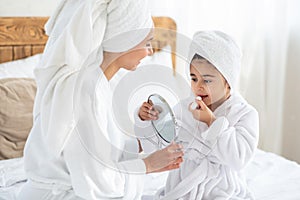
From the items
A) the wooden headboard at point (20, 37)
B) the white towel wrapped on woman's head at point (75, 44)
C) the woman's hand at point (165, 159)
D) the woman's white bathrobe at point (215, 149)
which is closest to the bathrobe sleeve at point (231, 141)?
the woman's white bathrobe at point (215, 149)

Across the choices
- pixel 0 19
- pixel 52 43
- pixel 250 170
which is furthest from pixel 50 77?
pixel 0 19

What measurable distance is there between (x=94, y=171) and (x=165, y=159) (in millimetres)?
190

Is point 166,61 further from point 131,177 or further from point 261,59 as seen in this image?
point 261,59

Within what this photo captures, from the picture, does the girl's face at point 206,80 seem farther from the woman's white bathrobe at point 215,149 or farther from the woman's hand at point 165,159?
the woman's hand at point 165,159

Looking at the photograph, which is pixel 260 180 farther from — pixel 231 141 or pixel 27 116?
pixel 27 116

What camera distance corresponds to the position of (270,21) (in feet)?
10.4

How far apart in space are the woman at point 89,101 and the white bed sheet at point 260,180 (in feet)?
0.94

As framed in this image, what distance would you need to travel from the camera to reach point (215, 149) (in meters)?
1.56

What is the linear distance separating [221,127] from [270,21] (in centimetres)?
177

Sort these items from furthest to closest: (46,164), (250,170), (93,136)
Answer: (250,170)
(46,164)
(93,136)

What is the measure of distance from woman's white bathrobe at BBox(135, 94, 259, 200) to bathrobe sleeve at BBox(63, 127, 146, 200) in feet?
0.35

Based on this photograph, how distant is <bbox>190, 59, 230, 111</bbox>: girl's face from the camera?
157cm

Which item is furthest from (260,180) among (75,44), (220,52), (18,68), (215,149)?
(18,68)

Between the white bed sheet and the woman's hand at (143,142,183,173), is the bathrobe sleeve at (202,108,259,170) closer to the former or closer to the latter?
the woman's hand at (143,142,183,173)
